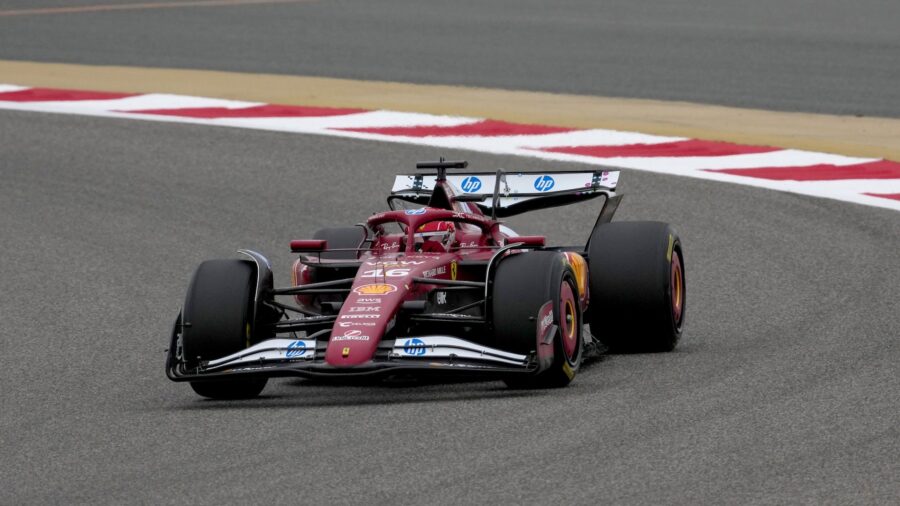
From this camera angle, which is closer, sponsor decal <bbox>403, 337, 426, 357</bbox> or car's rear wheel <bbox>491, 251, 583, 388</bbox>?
sponsor decal <bbox>403, 337, 426, 357</bbox>

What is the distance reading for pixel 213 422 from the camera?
6969 mm

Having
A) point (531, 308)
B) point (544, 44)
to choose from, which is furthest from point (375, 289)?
point (544, 44)

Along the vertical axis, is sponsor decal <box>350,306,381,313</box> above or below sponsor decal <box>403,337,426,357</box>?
above

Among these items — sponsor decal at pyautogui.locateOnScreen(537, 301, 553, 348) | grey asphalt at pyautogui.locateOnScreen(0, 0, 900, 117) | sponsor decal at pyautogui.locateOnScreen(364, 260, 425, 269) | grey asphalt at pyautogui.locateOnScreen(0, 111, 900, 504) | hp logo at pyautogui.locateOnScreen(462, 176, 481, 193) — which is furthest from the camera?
grey asphalt at pyautogui.locateOnScreen(0, 0, 900, 117)

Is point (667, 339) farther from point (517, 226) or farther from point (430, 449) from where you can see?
point (517, 226)

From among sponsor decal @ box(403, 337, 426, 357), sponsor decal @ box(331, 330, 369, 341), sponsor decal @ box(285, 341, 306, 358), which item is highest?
sponsor decal @ box(331, 330, 369, 341)

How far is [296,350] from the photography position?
7.30 meters

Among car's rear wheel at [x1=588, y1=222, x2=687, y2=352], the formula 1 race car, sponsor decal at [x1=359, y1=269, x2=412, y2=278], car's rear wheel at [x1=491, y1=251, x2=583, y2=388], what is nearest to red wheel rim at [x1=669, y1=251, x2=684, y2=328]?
the formula 1 race car

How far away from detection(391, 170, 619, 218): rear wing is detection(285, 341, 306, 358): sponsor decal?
5.82ft

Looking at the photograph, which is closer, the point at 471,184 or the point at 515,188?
the point at 515,188

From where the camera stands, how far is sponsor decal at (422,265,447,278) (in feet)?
25.2

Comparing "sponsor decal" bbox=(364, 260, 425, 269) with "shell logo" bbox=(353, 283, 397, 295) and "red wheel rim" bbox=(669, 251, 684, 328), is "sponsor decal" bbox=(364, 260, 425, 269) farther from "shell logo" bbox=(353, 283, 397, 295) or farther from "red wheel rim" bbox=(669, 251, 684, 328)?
"red wheel rim" bbox=(669, 251, 684, 328)

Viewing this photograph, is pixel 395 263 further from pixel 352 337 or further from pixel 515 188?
pixel 515 188

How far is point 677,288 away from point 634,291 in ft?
1.49
